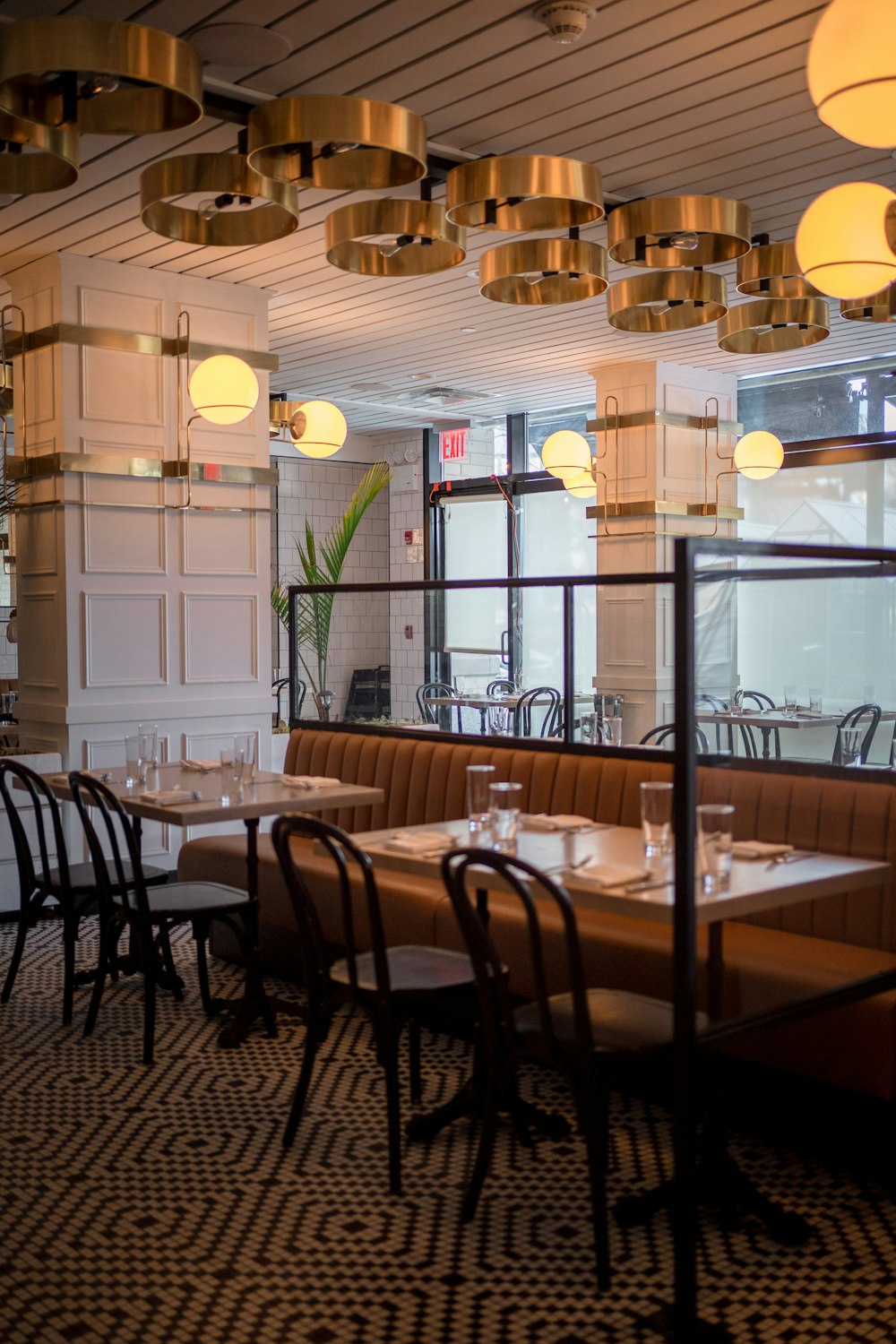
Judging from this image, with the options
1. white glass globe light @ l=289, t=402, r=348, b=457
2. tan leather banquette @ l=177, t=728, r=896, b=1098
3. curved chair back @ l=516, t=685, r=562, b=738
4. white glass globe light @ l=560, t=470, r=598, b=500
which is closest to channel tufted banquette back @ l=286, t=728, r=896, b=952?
tan leather banquette @ l=177, t=728, r=896, b=1098

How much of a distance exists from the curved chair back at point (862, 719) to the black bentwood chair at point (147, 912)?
6.50 ft

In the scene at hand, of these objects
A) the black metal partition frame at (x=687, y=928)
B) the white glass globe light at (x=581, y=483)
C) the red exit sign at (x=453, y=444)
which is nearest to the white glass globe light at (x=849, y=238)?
the black metal partition frame at (x=687, y=928)

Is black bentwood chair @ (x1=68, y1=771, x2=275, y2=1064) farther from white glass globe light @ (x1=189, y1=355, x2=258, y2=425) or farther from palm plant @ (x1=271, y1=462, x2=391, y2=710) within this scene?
palm plant @ (x1=271, y1=462, x2=391, y2=710)

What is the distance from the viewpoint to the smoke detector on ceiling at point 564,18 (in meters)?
3.64

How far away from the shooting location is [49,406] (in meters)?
5.96

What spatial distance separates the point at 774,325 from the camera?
5.74m

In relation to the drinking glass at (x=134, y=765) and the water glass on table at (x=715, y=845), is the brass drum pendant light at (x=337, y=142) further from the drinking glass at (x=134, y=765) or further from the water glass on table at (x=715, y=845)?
the water glass on table at (x=715, y=845)

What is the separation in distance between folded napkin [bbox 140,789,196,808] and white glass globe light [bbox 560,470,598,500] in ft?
15.8

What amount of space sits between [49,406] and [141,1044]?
322 cm

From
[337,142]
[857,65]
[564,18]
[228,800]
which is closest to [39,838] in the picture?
[228,800]

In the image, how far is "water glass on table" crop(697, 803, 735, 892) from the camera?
2586mm

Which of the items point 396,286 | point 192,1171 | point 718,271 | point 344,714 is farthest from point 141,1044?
point 718,271

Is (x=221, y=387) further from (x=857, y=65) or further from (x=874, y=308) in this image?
(x=857, y=65)

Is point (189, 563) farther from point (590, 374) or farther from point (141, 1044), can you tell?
point (590, 374)
